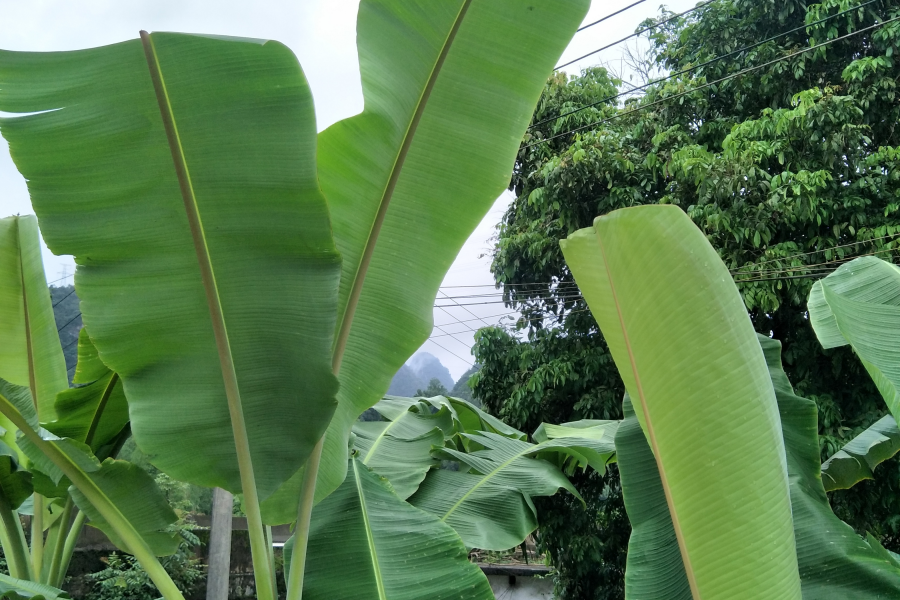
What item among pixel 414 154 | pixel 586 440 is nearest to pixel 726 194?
pixel 586 440

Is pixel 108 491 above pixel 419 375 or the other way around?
above

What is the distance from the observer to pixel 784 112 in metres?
4.61

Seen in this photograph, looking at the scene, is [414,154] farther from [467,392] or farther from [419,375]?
[419,375]

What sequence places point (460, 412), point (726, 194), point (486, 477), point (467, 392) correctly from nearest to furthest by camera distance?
point (486, 477) → point (460, 412) → point (726, 194) → point (467, 392)

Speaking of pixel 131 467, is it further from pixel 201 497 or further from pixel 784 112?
pixel 201 497

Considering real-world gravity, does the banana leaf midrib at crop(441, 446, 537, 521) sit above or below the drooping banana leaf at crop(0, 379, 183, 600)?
below

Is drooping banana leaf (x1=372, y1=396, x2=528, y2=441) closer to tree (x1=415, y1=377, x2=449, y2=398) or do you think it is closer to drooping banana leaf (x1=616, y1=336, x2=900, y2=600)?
tree (x1=415, y1=377, x2=449, y2=398)

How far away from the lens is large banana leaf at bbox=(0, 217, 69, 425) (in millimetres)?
1505

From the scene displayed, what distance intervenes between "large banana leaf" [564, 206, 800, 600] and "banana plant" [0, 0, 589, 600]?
0.43 meters

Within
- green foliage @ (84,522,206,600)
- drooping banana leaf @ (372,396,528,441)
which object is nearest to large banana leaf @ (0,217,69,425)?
drooping banana leaf @ (372,396,528,441)

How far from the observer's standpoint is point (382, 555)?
41.1 inches

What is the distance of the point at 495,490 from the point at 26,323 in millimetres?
1142

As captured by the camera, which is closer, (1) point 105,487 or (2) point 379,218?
(2) point 379,218

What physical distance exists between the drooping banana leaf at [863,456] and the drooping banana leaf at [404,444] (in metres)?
0.84
